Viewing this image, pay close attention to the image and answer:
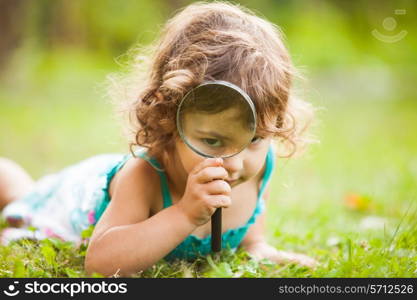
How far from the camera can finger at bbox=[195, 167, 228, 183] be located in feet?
8.42

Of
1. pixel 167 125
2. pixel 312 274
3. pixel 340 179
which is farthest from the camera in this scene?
pixel 340 179

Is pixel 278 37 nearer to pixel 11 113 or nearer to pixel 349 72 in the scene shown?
pixel 11 113

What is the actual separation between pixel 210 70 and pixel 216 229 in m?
0.77

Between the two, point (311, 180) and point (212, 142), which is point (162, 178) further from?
Result: point (311, 180)

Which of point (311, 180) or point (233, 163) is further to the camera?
point (311, 180)

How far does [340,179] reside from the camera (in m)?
5.84

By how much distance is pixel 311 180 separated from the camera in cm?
583

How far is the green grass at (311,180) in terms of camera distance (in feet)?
9.07

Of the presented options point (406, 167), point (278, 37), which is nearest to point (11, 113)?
point (406, 167)

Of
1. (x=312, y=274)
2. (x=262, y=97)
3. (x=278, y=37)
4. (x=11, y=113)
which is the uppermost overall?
(x=11, y=113)

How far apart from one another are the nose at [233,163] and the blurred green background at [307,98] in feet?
2.69

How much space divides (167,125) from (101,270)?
0.78m

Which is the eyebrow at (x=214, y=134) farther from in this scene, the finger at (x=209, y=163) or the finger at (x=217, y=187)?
the finger at (x=217, y=187)

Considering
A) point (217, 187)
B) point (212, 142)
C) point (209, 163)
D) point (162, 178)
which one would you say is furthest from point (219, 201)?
point (162, 178)
